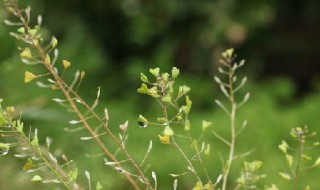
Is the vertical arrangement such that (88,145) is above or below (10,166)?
below

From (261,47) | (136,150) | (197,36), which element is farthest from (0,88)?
(261,47)

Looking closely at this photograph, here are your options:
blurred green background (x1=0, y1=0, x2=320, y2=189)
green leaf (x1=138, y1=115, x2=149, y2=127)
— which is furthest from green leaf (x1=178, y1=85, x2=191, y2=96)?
blurred green background (x1=0, y1=0, x2=320, y2=189)

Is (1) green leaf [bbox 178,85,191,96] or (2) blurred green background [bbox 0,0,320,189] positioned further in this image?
(2) blurred green background [bbox 0,0,320,189]

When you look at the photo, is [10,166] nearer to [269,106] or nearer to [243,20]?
[269,106]

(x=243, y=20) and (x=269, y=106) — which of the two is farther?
(x=243, y=20)

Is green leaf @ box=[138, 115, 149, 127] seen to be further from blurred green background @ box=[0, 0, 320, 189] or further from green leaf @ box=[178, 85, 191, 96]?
blurred green background @ box=[0, 0, 320, 189]

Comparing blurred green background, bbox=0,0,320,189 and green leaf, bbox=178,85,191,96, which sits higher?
green leaf, bbox=178,85,191,96

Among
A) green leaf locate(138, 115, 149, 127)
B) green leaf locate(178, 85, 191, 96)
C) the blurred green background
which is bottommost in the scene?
the blurred green background

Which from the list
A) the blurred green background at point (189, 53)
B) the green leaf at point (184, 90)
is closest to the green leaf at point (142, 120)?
the green leaf at point (184, 90)
